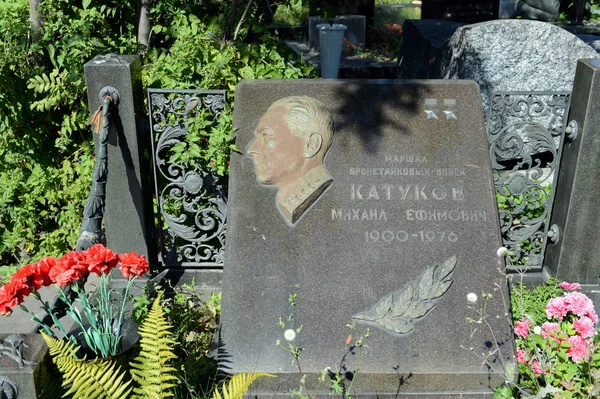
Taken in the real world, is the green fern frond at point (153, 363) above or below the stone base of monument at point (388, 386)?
above

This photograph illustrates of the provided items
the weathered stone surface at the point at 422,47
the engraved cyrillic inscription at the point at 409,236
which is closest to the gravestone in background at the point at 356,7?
the weathered stone surface at the point at 422,47

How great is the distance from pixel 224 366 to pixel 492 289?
5.29 feet

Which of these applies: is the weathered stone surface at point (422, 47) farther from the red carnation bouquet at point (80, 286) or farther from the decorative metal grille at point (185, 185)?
the red carnation bouquet at point (80, 286)

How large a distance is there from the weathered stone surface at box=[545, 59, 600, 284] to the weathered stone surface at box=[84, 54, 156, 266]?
118 inches

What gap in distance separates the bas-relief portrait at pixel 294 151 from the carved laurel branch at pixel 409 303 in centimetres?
75

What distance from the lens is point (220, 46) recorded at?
532 cm

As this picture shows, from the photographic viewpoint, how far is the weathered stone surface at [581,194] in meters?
4.46

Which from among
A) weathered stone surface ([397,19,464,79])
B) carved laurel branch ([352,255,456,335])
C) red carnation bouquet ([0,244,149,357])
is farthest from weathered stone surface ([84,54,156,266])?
weathered stone surface ([397,19,464,79])

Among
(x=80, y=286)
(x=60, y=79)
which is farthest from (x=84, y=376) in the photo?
(x=60, y=79)

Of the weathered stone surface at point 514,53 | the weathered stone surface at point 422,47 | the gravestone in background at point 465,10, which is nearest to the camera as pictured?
the weathered stone surface at point 514,53

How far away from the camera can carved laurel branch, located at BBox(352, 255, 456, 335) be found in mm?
3736

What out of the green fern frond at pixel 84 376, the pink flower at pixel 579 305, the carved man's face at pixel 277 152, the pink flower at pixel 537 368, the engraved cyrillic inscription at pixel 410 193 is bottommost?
the pink flower at pixel 537 368

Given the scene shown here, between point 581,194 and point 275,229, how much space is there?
2.22 metres

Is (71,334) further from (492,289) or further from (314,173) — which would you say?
(492,289)
